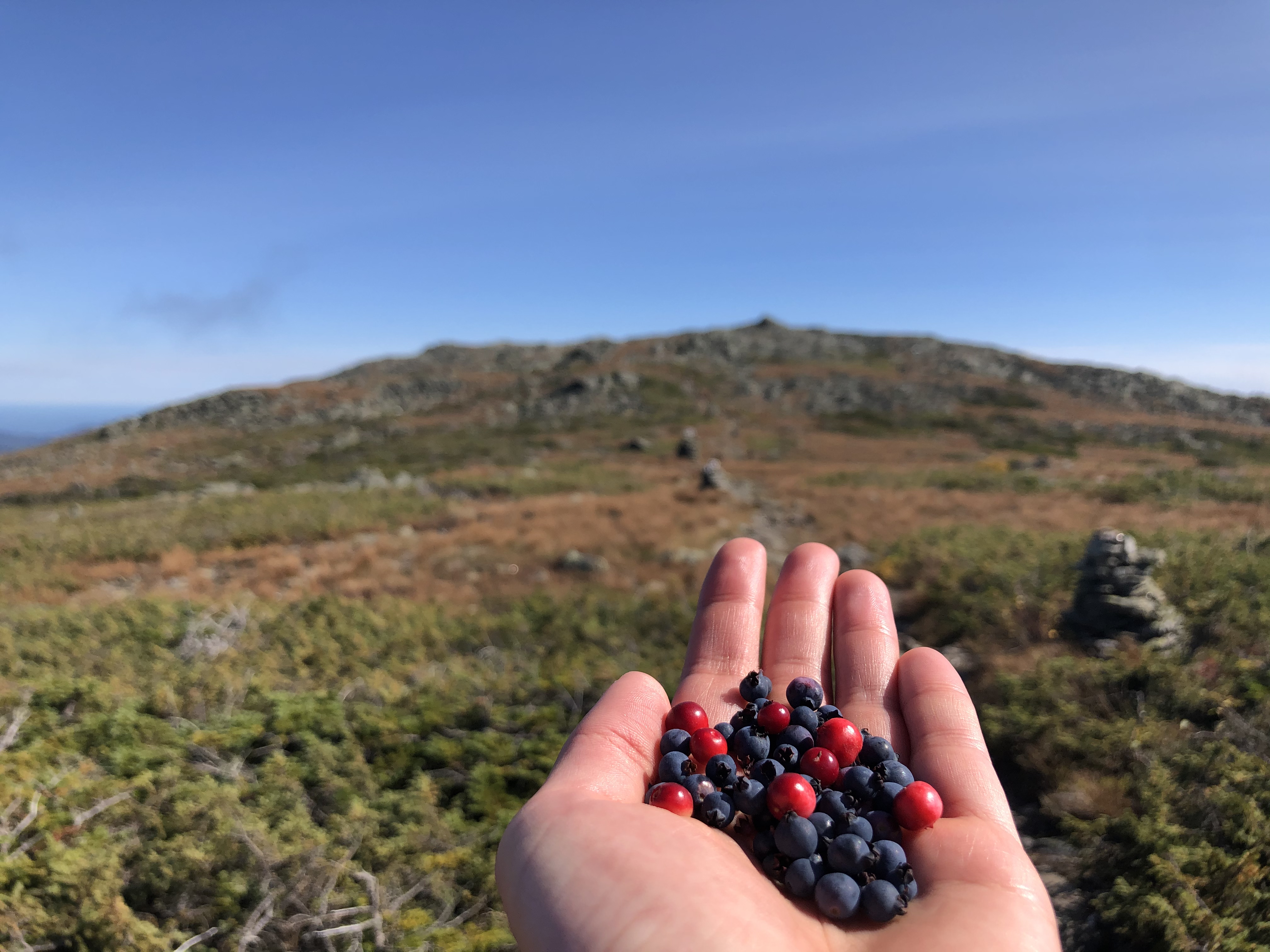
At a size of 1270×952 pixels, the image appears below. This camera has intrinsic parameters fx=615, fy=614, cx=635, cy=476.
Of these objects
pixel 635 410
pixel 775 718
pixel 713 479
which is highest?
pixel 635 410

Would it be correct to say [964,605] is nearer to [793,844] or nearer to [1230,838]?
[1230,838]

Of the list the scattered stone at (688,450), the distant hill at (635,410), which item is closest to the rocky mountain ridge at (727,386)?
the distant hill at (635,410)

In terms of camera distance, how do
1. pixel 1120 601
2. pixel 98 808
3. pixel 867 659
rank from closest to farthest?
pixel 98 808 → pixel 867 659 → pixel 1120 601

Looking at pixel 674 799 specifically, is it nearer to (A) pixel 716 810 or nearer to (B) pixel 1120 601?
(A) pixel 716 810

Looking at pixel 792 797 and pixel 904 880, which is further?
pixel 792 797

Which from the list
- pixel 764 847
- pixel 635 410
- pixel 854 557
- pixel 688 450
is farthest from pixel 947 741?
pixel 635 410

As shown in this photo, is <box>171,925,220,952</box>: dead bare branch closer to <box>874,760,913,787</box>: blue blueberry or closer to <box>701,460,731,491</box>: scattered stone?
<box>874,760,913,787</box>: blue blueberry

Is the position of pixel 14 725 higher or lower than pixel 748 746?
lower

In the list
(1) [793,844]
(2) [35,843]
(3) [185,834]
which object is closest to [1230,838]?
(1) [793,844]
